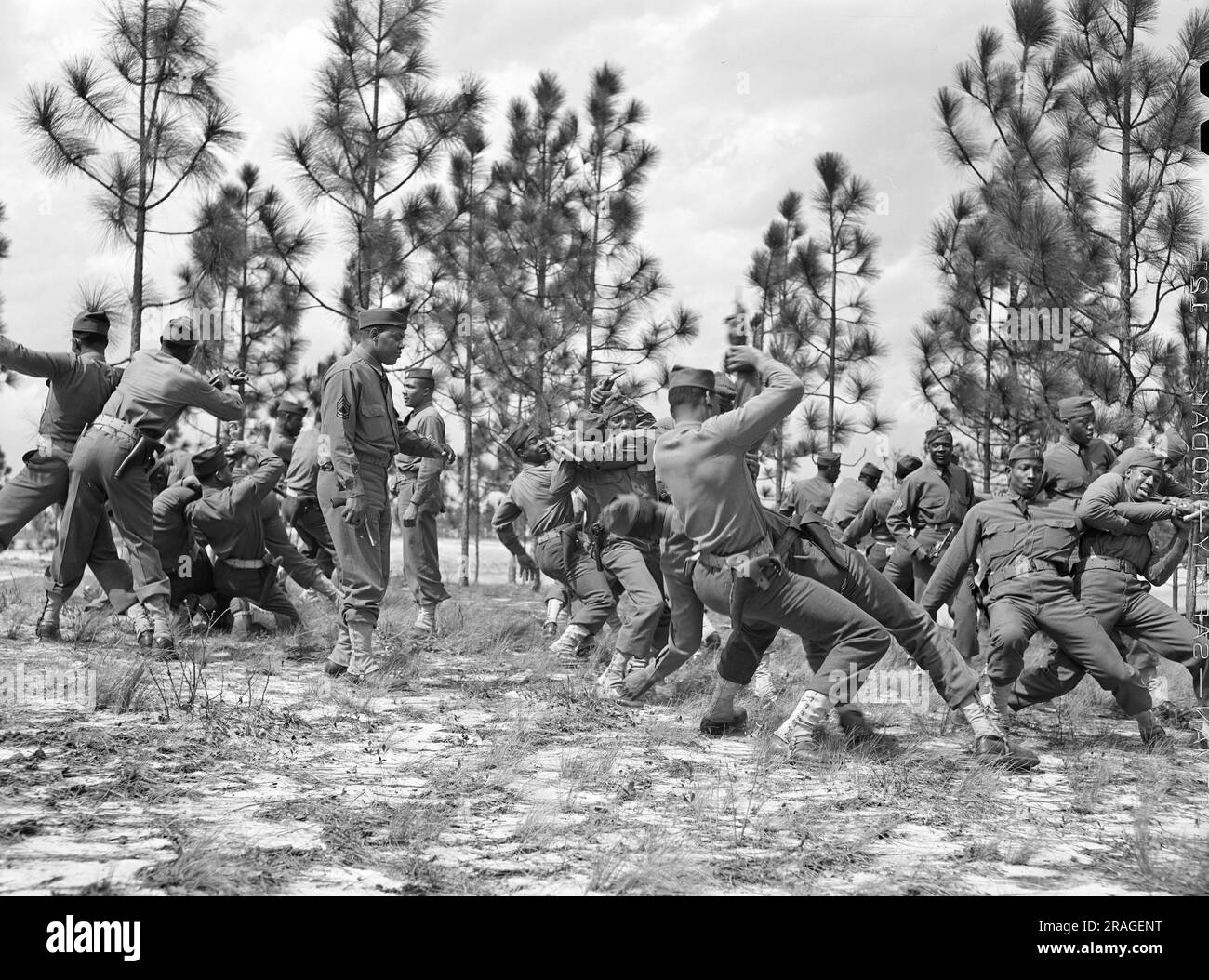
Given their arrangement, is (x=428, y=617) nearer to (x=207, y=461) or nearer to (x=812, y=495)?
(x=207, y=461)

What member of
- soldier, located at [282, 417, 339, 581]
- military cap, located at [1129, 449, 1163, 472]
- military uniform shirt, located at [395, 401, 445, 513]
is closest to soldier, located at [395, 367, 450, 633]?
military uniform shirt, located at [395, 401, 445, 513]

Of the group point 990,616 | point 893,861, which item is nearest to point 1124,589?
point 990,616

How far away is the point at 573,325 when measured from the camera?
1681cm

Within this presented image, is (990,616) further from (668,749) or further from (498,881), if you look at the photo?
(498,881)

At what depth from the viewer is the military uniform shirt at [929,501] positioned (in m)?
9.40

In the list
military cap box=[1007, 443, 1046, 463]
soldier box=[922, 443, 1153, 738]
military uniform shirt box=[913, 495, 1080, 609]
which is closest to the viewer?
soldier box=[922, 443, 1153, 738]

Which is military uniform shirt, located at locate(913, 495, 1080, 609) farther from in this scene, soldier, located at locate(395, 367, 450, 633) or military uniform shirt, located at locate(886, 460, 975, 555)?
soldier, located at locate(395, 367, 450, 633)

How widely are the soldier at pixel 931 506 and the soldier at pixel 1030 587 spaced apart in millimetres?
3148

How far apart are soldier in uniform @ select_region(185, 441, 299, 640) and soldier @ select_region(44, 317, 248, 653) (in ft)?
3.77

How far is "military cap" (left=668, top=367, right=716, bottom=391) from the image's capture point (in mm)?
5207

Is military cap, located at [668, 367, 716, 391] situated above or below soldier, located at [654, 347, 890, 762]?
above

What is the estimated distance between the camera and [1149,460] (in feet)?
19.4

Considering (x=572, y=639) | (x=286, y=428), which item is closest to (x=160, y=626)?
(x=572, y=639)
